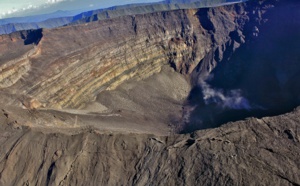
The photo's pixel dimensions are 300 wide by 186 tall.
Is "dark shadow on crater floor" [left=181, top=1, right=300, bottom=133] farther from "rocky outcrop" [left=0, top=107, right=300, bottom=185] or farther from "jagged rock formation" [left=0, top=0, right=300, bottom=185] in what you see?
"rocky outcrop" [left=0, top=107, right=300, bottom=185]

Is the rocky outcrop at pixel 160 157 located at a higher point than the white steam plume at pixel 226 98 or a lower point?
higher

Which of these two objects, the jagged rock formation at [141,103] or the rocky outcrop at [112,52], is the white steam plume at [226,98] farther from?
the rocky outcrop at [112,52]

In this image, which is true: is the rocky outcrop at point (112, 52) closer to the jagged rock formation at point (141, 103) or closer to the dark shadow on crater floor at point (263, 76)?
the jagged rock formation at point (141, 103)

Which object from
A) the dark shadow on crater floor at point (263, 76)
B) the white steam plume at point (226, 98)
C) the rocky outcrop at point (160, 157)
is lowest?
the white steam plume at point (226, 98)

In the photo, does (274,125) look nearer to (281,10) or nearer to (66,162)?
(66,162)

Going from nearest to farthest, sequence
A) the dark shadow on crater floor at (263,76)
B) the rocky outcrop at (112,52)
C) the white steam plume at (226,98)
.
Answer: the dark shadow on crater floor at (263,76) → the white steam plume at (226,98) → the rocky outcrop at (112,52)

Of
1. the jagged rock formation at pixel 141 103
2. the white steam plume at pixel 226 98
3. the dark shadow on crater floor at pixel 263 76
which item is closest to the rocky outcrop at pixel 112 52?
the jagged rock formation at pixel 141 103

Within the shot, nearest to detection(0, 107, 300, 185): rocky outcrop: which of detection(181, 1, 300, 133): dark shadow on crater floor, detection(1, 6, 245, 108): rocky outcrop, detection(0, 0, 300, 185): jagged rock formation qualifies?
detection(0, 0, 300, 185): jagged rock formation

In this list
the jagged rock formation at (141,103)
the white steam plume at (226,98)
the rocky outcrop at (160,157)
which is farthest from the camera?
the white steam plume at (226,98)

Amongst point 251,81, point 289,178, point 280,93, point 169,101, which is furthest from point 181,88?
point 289,178

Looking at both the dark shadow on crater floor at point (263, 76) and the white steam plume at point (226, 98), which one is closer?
the dark shadow on crater floor at point (263, 76)
